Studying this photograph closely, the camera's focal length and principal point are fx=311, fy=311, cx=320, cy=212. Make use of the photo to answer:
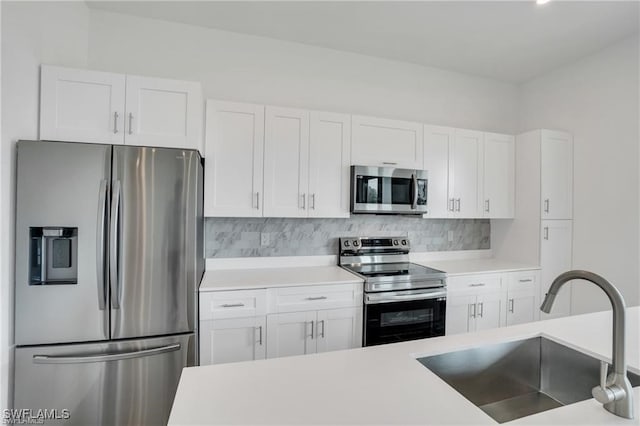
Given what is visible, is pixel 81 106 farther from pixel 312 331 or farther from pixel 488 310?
pixel 488 310

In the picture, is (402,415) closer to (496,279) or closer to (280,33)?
(496,279)

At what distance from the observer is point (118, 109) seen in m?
1.96

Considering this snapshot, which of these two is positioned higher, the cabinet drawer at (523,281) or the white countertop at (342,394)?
the white countertop at (342,394)

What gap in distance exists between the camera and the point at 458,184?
10.1 feet

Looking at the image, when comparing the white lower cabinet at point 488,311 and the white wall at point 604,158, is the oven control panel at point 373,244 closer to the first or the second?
the white lower cabinet at point 488,311

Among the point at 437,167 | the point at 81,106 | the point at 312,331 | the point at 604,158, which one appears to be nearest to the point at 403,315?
the point at 312,331

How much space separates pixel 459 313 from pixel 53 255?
9.60 feet

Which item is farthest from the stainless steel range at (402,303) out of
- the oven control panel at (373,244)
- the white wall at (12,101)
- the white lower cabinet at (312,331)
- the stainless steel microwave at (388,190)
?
the white wall at (12,101)

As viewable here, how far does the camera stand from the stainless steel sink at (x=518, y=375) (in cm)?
120

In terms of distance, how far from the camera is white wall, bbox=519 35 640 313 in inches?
103

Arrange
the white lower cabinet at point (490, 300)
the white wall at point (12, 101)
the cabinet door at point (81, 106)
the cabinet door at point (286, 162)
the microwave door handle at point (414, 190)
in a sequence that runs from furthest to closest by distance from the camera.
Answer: the microwave door handle at point (414, 190) < the white lower cabinet at point (490, 300) < the cabinet door at point (286, 162) < the cabinet door at point (81, 106) < the white wall at point (12, 101)

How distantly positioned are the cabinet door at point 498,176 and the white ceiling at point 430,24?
81 cm

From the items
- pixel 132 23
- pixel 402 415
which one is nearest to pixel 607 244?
pixel 402 415

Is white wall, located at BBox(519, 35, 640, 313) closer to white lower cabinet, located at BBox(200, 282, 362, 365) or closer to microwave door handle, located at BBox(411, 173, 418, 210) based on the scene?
microwave door handle, located at BBox(411, 173, 418, 210)
